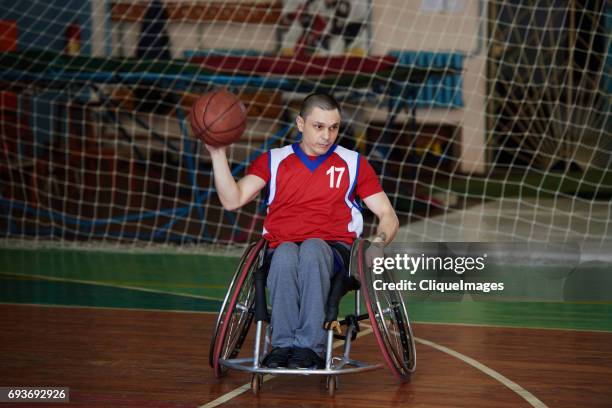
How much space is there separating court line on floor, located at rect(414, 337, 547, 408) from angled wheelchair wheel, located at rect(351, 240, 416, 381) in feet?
0.89

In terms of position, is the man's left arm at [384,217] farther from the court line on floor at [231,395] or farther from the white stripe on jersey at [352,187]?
the court line on floor at [231,395]

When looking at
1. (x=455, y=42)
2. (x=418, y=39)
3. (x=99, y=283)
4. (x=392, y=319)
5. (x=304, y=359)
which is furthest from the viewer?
(x=418, y=39)

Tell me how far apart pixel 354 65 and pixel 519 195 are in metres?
2.07

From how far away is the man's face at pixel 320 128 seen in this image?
10.8 ft

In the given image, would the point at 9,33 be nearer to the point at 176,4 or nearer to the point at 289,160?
the point at 176,4

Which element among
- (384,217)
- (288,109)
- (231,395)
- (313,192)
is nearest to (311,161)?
(313,192)

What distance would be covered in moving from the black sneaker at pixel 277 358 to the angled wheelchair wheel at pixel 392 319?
0.93 ft

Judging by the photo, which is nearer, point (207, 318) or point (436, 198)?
point (207, 318)

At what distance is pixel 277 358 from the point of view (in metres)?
3.11

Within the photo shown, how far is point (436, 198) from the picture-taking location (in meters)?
8.35

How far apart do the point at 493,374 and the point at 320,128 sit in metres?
1.02

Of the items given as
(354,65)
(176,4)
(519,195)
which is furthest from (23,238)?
(176,4)

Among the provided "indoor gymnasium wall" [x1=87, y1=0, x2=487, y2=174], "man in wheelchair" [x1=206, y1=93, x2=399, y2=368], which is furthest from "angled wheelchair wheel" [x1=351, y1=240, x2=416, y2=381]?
"indoor gymnasium wall" [x1=87, y1=0, x2=487, y2=174]

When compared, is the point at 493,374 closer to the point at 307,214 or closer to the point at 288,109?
the point at 307,214
